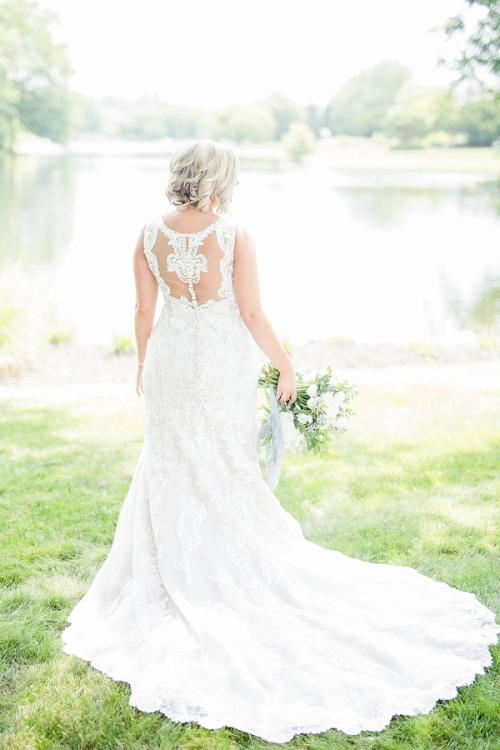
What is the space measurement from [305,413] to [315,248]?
18.4 meters

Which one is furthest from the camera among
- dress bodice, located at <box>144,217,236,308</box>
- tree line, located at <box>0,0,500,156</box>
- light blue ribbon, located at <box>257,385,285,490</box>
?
tree line, located at <box>0,0,500,156</box>

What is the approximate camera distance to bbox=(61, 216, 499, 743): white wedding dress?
10.1 feet

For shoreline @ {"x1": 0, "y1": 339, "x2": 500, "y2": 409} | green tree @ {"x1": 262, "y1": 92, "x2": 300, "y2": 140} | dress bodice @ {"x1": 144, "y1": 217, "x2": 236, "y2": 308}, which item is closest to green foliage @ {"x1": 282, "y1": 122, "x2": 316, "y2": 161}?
green tree @ {"x1": 262, "y1": 92, "x2": 300, "y2": 140}

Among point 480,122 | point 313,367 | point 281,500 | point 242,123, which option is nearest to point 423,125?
point 242,123

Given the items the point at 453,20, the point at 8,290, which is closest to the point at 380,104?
the point at 453,20

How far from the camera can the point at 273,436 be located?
12.2 feet

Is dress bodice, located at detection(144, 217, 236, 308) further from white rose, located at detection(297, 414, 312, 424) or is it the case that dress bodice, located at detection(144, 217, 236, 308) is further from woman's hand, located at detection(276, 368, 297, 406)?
white rose, located at detection(297, 414, 312, 424)

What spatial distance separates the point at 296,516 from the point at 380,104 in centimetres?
5097

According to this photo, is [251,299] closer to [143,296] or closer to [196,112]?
[143,296]

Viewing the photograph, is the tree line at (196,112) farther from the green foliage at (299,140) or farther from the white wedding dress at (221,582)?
the white wedding dress at (221,582)

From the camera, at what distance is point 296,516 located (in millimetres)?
4758

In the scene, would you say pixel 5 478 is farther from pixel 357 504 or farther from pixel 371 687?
pixel 371 687

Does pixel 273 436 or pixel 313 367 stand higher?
pixel 273 436

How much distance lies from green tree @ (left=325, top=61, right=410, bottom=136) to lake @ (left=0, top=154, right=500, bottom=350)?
1188cm
